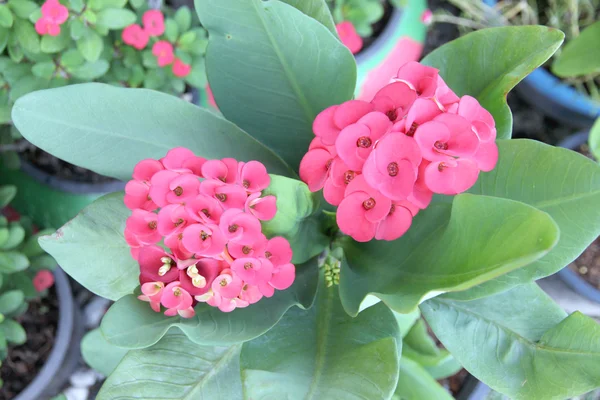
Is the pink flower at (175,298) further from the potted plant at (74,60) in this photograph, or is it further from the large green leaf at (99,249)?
the potted plant at (74,60)

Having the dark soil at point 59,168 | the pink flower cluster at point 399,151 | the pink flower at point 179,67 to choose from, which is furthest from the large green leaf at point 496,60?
the dark soil at point 59,168

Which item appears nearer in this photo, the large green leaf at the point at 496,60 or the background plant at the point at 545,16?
the large green leaf at the point at 496,60

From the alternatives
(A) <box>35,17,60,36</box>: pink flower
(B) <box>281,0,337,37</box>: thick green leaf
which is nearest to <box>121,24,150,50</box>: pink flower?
(A) <box>35,17,60,36</box>: pink flower

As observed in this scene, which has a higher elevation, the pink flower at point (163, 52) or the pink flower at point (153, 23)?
the pink flower at point (153, 23)

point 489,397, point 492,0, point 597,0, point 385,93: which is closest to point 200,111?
point 385,93

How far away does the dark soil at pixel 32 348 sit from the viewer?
1.37 metres

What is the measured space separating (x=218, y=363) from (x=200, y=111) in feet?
1.25

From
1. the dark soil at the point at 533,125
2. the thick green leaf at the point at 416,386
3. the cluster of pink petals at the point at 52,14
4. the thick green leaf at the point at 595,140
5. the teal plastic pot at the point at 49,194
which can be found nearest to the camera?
the thick green leaf at the point at 416,386

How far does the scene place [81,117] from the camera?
2.46ft

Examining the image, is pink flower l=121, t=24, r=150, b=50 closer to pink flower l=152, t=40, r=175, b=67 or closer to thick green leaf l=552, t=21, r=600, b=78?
pink flower l=152, t=40, r=175, b=67

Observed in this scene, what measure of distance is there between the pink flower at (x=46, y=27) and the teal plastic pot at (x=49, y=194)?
49 centimetres

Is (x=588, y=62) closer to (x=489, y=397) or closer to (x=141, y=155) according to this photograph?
(x=489, y=397)

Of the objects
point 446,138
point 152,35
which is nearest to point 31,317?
point 152,35

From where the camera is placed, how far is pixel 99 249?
73 cm
